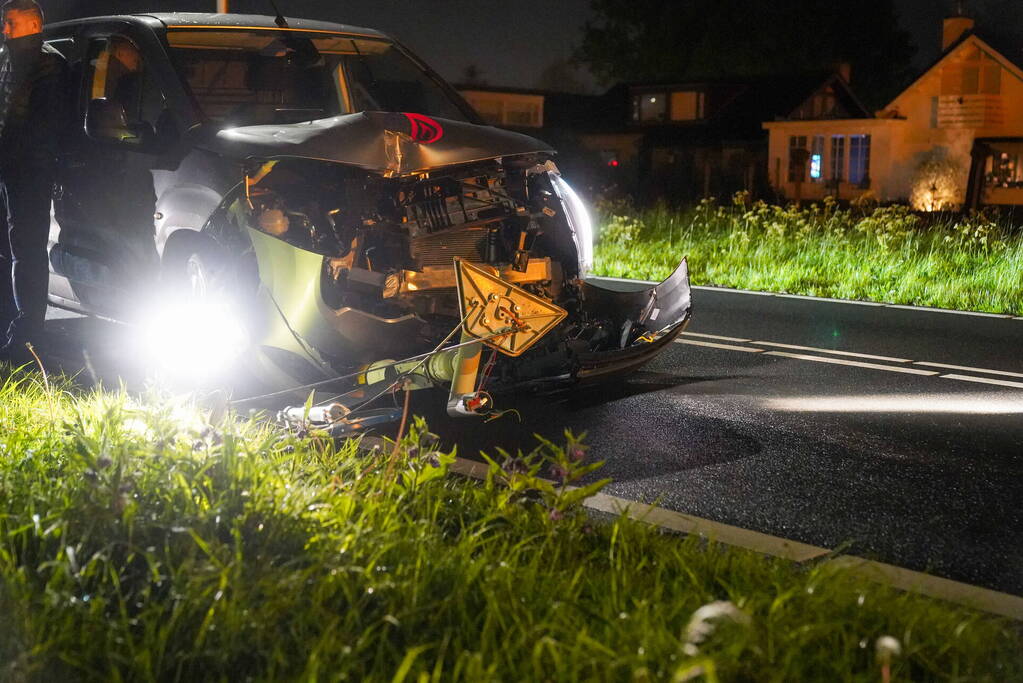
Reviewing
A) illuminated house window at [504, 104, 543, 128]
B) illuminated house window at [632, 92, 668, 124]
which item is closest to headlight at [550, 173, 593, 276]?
illuminated house window at [632, 92, 668, 124]

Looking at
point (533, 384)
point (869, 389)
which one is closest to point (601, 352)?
point (533, 384)

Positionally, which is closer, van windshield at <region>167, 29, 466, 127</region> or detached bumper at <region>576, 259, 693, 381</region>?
detached bumper at <region>576, 259, 693, 381</region>

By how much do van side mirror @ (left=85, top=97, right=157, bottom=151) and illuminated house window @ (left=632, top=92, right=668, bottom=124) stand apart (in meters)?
50.1

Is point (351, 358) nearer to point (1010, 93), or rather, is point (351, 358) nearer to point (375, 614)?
point (375, 614)

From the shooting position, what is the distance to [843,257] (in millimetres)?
14672

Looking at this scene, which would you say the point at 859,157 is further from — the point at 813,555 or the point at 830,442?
the point at 813,555

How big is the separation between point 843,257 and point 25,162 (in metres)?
9.43

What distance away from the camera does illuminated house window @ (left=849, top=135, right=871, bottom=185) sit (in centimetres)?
4695

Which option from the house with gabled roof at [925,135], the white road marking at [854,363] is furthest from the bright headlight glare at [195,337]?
the house with gabled roof at [925,135]

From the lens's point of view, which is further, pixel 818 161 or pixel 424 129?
pixel 818 161

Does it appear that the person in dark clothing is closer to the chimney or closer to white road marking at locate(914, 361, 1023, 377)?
white road marking at locate(914, 361, 1023, 377)

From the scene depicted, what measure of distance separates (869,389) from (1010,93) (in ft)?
131

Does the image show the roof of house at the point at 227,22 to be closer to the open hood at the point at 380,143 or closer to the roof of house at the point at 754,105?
the open hood at the point at 380,143

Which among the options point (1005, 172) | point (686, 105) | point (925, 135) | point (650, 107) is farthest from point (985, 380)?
point (650, 107)
